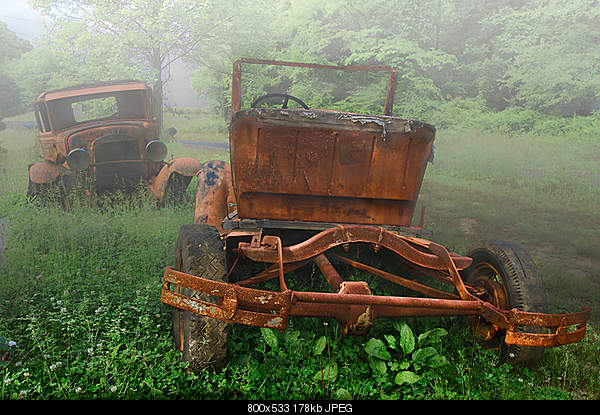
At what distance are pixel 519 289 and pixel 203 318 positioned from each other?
197cm

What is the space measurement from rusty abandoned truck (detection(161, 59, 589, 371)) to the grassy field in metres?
0.22

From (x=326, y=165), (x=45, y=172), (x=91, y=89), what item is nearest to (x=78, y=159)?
(x=45, y=172)

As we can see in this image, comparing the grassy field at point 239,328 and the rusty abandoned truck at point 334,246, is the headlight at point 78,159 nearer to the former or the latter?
the grassy field at point 239,328

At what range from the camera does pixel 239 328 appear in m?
2.92

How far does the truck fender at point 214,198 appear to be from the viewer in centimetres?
402

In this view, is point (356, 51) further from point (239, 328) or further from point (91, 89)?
point (239, 328)

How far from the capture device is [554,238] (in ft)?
18.2

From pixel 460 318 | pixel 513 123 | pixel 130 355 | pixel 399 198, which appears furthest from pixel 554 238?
pixel 130 355

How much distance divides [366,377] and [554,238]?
14.5 ft

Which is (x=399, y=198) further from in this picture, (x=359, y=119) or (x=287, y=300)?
(x=287, y=300)

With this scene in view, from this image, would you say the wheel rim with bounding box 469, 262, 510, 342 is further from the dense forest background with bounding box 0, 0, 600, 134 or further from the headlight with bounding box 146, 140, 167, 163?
the headlight with bounding box 146, 140, 167, 163

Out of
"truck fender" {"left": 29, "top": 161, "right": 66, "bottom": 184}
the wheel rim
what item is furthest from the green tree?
the wheel rim

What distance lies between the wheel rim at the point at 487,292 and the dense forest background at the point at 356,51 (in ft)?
16.0

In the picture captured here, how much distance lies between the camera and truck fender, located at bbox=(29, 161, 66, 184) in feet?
19.8
